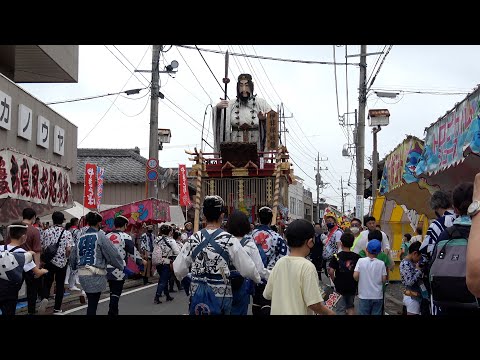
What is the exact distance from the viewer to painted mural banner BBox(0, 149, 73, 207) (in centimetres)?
1052

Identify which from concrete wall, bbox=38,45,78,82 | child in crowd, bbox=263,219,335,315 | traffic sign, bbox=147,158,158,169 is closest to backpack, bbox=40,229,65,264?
concrete wall, bbox=38,45,78,82

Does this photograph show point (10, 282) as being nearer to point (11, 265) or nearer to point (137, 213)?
point (11, 265)

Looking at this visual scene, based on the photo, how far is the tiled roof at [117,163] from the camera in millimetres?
34094

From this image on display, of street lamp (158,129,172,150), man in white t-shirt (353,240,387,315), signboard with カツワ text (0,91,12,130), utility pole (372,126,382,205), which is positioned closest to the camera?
man in white t-shirt (353,240,387,315)

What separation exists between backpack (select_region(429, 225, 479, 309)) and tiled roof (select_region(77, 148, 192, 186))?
96.5 ft

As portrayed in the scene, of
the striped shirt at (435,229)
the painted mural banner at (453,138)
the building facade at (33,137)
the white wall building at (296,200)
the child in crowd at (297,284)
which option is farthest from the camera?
the white wall building at (296,200)

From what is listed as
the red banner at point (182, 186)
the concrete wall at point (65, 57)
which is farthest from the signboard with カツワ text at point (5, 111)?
the red banner at point (182, 186)

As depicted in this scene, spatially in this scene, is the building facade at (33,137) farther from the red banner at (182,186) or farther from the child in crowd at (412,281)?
the child in crowd at (412,281)

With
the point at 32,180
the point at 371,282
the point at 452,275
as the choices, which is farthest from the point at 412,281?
the point at 32,180

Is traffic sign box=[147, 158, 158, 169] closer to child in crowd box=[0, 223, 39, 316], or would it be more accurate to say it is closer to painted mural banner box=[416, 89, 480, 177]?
painted mural banner box=[416, 89, 480, 177]

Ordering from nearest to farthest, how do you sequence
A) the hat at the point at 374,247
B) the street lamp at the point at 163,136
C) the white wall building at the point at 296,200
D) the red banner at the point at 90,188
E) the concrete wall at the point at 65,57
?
the hat at the point at 374,247, the concrete wall at the point at 65,57, the red banner at the point at 90,188, the street lamp at the point at 163,136, the white wall building at the point at 296,200

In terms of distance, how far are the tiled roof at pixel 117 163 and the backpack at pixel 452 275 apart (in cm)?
3099

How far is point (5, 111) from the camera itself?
1430cm
